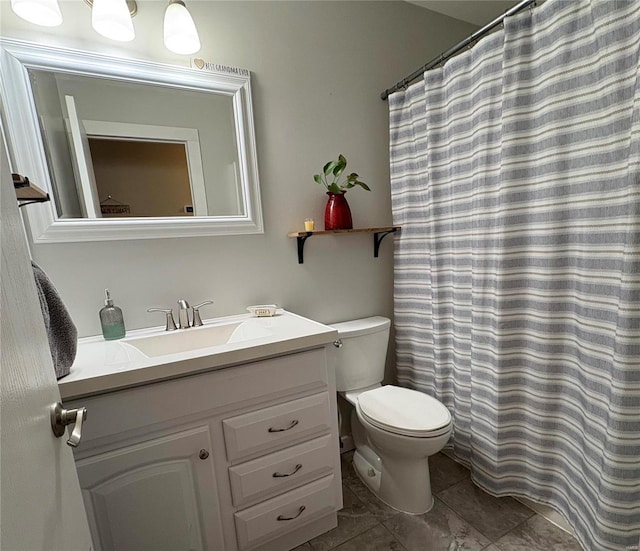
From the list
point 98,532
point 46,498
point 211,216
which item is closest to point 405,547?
point 98,532

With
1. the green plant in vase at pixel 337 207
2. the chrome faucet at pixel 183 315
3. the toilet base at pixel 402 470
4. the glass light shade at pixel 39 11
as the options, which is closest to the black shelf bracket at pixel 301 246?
the green plant in vase at pixel 337 207

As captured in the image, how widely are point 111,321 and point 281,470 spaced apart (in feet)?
2.74

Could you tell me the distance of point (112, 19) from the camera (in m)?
1.07

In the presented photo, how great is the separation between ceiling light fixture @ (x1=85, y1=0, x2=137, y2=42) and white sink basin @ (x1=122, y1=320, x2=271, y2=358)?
110 cm

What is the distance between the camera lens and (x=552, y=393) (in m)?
1.15

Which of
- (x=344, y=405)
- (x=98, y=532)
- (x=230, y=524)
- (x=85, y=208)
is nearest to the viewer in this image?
(x=98, y=532)

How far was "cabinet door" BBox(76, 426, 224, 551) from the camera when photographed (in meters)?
0.88

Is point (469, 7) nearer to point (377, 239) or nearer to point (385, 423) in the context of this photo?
point (377, 239)

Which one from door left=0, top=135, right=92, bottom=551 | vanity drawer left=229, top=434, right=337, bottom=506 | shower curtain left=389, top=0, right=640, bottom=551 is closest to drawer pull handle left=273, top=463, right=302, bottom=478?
vanity drawer left=229, top=434, right=337, bottom=506

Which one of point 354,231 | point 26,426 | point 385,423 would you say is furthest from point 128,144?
point 385,423

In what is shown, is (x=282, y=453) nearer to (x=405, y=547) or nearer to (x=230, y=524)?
(x=230, y=524)

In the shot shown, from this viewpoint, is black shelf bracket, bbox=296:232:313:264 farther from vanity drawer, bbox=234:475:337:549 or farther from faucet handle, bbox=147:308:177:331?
vanity drawer, bbox=234:475:337:549

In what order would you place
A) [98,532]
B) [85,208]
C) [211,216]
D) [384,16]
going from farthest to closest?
[384,16]
[211,216]
[85,208]
[98,532]

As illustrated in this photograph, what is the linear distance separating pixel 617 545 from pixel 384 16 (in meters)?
2.39
